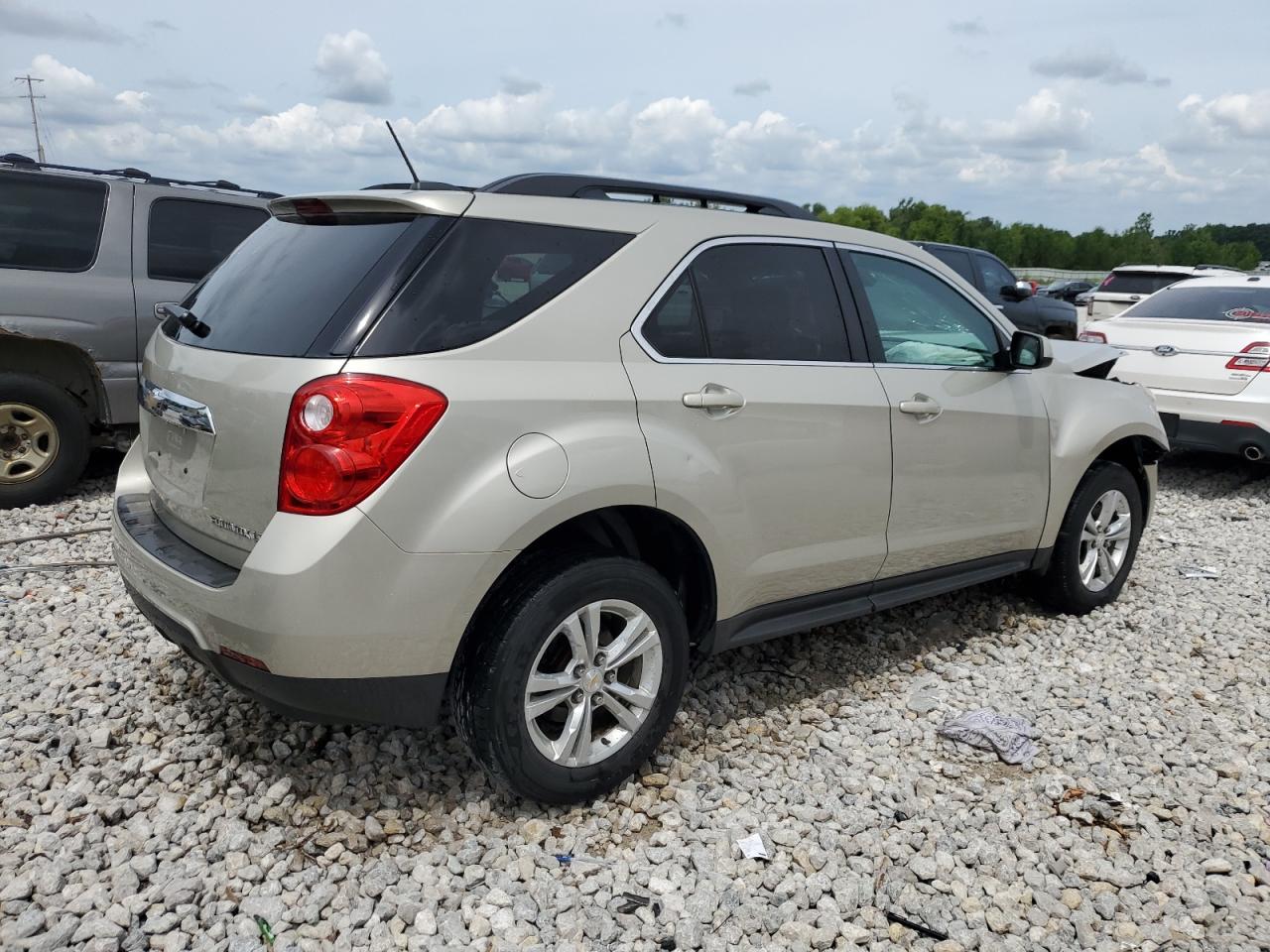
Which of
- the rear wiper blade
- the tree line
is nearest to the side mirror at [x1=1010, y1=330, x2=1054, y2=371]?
the rear wiper blade

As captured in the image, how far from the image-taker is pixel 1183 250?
10662cm

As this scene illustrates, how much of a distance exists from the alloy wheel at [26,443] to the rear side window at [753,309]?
452 cm

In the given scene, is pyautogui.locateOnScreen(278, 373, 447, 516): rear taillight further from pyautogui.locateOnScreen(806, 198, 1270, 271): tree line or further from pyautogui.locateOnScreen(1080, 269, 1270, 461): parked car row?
pyautogui.locateOnScreen(806, 198, 1270, 271): tree line

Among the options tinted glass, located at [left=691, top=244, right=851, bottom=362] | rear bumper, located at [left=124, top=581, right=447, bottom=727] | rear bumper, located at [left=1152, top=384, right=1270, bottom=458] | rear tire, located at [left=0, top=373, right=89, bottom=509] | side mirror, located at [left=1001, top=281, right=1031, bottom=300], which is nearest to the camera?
rear bumper, located at [left=124, top=581, right=447, bottom=727]

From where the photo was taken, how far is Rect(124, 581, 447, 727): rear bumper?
9.13ft

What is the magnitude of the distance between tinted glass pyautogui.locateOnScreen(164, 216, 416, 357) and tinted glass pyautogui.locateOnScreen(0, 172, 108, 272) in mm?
3457

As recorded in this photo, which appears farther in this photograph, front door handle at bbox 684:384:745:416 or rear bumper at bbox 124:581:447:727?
front door handle at bbox 684:384:745:416

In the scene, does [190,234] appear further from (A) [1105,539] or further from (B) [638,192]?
(A) [1105,539]

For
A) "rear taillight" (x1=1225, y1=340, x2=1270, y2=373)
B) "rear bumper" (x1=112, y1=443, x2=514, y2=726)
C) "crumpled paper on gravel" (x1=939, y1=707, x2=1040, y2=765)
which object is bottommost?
"crumpled paper on gravel" (x1=939, y1=707, x2=1040, y2=765)

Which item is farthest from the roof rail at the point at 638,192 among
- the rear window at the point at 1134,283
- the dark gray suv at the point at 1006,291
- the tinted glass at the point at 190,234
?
the rear window at the point at 1134,283

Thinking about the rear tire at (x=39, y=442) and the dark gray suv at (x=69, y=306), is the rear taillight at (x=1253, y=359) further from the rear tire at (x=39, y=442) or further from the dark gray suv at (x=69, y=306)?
the rear tire at (x=39, y=442)

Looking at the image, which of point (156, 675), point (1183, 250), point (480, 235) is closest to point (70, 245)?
point (156, 675)

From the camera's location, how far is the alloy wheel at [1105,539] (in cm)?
511

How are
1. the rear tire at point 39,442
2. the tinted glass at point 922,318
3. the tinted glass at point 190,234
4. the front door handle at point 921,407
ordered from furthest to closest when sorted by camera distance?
the tinted glass at point 190,234
the rear tire at point 39,442
the tinted glass at point 922,318
the front door handle at point 921,407
